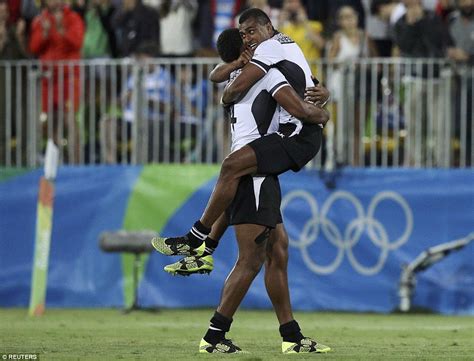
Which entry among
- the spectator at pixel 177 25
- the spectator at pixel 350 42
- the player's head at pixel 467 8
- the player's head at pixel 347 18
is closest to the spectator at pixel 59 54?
the spectator at pixel 177 25

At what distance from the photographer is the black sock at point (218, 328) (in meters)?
11.5

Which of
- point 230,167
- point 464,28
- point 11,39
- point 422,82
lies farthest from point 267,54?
point 11,39

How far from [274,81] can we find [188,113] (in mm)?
7563

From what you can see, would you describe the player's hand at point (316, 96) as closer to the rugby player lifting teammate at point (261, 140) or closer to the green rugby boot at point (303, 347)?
the rugby player lifting teammate at point (261, 140)

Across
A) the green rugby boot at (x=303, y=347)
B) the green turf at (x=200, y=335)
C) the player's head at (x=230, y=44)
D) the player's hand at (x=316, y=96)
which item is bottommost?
the green turf at (x=200, y=335)

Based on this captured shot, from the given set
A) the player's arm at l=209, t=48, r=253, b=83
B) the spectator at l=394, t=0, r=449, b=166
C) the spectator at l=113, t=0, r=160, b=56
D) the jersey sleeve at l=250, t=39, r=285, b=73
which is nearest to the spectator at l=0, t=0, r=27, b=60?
the spectator at l=113, t=0, r=160, b=56

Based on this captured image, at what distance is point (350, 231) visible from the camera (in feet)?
61.9

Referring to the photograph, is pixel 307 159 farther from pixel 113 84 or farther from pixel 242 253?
pixel 113 84

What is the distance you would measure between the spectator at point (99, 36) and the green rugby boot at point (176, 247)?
943 cm

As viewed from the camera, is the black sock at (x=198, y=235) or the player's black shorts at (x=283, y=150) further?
the black sock at (x=198, y=235)

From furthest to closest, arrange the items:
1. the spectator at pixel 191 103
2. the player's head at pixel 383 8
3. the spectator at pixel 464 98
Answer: the player's head at pixel 383 8 → the spectator at pixel 191 103 → the spectator at pixel 464 98

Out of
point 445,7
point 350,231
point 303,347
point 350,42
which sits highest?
point 445,7

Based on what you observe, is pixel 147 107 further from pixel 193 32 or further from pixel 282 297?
pixel 282 297

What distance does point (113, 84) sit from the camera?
63.5ft
